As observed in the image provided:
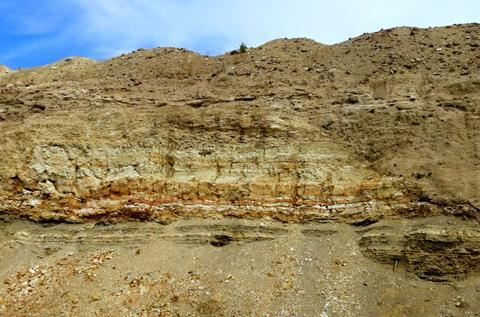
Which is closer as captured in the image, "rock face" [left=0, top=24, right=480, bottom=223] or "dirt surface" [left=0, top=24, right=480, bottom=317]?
"dirt surface" [left=0, top=24, right=480, bottom=317]

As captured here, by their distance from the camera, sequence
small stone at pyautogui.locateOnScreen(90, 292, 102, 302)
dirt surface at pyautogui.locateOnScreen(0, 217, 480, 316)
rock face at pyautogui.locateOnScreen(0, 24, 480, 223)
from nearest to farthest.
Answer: dirt surface at pyautogui.locateOnScreen(0, 217, 480, 316)
small stone at pyautogui.locateOnScreen(90, 292, 102, 302)
rock face at pyautogui.locateOnScreen(0, 24, 480, 223)

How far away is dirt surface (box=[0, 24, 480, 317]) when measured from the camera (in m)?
13.3

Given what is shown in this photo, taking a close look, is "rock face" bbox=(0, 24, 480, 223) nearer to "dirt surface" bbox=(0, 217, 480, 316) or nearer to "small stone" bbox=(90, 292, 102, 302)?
"dirt surface" bbox=(0, 217, 480, 316)

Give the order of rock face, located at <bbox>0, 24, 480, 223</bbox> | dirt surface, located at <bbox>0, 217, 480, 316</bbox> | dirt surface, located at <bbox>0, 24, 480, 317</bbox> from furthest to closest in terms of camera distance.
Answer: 1. rock face, located at <bbox>0, 24, 480, 223</bbox>
2. dirt surface, located at <bbox>0, 24, 480, 317</bbox>
3. dirt surface, located at <bbox>0, 217, 480, 316</bbox>

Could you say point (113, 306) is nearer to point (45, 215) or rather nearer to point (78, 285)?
point (78, 285)

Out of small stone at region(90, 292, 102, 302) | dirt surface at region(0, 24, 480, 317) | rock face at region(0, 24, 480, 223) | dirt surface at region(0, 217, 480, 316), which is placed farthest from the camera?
rock face at region(0, 24, 480, 223)

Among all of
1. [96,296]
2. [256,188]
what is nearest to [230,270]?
[256,188]

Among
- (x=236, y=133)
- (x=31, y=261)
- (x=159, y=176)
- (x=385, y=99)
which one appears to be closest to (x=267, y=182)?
(x=236, y=133)

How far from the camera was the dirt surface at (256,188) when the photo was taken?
13266mm

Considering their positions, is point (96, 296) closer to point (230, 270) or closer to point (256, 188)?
point (230, 270)

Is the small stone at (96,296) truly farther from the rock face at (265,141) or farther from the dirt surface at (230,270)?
the rock face at (265,141)

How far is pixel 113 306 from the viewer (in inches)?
530

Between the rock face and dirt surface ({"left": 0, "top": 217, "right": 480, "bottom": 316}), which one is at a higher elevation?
the rock face

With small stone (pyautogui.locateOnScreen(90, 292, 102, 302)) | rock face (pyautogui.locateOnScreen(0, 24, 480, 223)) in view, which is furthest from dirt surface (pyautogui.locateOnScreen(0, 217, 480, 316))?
rock face (pyautogui.locateOnScreen(0, 24, 480, 223))
